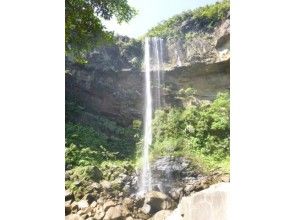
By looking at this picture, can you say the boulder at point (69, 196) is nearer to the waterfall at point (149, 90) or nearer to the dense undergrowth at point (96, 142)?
the dense undergrowth at point (96, 142)

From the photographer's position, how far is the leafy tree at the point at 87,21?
2908 mm

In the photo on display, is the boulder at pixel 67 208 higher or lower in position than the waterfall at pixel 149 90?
lower

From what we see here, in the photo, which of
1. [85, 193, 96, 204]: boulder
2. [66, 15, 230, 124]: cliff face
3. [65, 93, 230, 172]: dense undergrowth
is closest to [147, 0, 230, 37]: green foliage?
[66, 15, 230, 124]: cliff face

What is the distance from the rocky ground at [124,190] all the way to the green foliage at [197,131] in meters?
0.08

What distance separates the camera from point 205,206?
2.66 m

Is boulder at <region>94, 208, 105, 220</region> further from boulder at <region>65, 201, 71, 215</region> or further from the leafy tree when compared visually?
the leafy tree

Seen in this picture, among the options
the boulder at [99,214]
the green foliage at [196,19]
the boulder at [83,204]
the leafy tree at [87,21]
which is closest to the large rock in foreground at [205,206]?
the boulder at [99,214]

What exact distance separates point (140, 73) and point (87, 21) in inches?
20.7

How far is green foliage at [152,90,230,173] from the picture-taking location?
2.75 meters

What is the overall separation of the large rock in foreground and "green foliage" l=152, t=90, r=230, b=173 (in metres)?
0.18

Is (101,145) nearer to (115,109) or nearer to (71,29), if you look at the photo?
(115,109)

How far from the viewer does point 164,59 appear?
2.86 metres
